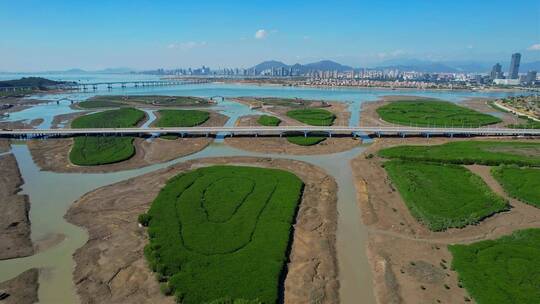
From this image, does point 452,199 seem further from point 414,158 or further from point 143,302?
point 143,302

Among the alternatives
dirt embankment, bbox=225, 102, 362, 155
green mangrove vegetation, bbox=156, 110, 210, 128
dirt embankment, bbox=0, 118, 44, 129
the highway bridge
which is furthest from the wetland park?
dirt embankment, bbox=0, 118, 44, 129

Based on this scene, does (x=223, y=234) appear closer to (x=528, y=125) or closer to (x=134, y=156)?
(x=134, y=156)

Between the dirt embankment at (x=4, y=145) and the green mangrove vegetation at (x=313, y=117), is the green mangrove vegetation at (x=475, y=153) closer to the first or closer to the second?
the green mangrove vegetation at (x=313, y=117)

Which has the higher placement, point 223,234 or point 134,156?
point 134,156

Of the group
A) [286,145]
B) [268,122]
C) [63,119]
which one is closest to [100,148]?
[286,145]

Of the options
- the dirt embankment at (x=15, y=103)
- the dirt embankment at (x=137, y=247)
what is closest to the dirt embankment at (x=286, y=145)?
the dirt embankment at (x=137, y=247)
